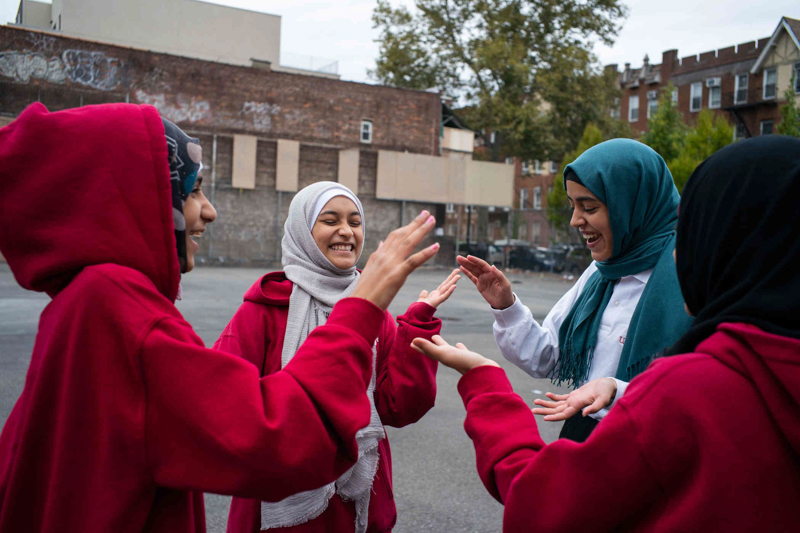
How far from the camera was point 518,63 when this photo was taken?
1262 inches

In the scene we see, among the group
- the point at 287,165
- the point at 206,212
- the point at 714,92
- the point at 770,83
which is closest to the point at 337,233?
the point at 206,212

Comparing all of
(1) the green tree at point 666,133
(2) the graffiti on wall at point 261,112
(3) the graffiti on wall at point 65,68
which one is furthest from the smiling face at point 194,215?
(2) the graffiti on wall at point 261,112

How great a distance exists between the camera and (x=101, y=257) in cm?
130

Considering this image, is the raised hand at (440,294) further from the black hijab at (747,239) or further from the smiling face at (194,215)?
the black hijab at (747,239)

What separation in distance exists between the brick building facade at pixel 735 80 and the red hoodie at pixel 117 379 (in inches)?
1423

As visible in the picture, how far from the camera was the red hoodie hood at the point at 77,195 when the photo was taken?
1277 millimetres

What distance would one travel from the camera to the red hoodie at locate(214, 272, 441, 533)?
2.34m

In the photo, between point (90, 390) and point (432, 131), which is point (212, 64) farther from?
point (90, 390)

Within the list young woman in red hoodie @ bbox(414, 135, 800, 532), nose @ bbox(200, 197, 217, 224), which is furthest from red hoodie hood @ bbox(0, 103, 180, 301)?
young woman in red hoodie @ bbox(414, 135, 800, 532)

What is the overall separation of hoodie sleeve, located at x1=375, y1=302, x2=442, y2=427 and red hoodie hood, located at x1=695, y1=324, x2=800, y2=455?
127 centimetres

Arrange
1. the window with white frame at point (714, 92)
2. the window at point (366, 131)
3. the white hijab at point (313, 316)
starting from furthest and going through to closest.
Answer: the window with white frame at point (714, 92), the window at point (366, 131), the white hijab at point (313, 316)

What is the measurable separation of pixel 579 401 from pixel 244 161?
Result: 28.4 meters

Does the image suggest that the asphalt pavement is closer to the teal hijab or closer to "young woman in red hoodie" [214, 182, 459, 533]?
"young woman in red hoodie" [214, 182, 459, 533]

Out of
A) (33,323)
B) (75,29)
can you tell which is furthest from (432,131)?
(33,323)
